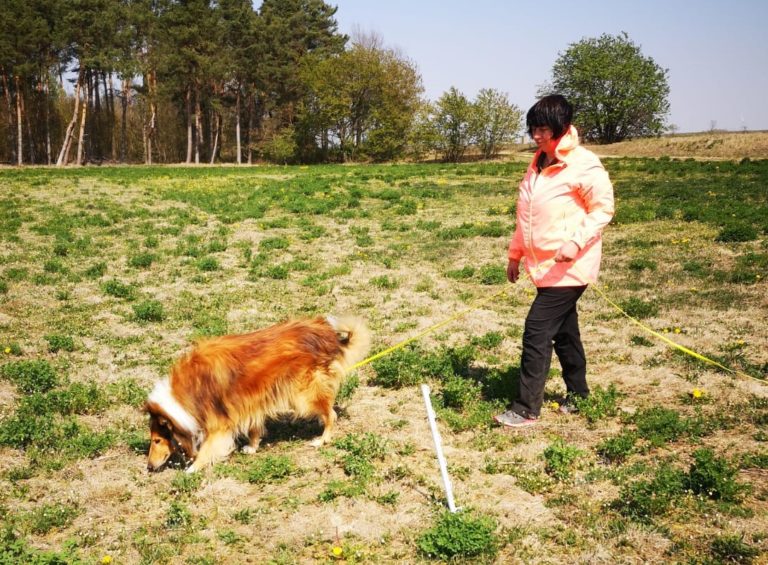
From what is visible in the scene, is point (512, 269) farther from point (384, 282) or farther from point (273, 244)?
point (273, 244)

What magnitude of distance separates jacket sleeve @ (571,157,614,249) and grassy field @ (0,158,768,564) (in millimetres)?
1757

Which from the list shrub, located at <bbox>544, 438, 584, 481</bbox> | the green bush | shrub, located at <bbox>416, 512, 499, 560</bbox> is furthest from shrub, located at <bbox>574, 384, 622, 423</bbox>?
the green bush

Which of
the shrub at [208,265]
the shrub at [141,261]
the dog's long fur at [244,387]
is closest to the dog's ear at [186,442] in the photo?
the dog's long fur at [244,387]

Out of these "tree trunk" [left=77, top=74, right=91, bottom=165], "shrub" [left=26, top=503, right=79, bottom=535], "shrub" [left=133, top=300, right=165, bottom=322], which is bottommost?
"shrub" [left=26, top=503, right=79, bottom=535]

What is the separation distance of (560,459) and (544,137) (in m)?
2.66

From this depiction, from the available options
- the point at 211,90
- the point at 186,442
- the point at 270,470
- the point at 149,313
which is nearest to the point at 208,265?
the point at 149,313

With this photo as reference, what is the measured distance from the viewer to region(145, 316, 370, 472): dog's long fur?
4.45m

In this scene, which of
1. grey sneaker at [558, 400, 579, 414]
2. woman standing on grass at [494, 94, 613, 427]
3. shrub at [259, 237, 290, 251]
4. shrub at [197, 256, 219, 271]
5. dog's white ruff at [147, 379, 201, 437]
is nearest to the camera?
dog's white ruff at [147, 379, 201, 437]

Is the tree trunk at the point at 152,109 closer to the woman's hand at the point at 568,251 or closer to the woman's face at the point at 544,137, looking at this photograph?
the woman's face at the point at 544,137

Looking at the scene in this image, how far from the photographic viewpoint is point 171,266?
37.4 feet

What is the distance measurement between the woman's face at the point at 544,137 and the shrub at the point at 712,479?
8.64ft

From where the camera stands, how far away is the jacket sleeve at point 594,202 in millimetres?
4543

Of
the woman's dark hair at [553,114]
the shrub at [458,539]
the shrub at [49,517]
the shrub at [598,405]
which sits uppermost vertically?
the woman's dark hair at [553,114]

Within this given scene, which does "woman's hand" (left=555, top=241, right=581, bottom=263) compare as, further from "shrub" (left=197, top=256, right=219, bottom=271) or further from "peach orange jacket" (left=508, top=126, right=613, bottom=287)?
"shrub" (left=197, top=256, right=219, bottom=271)
